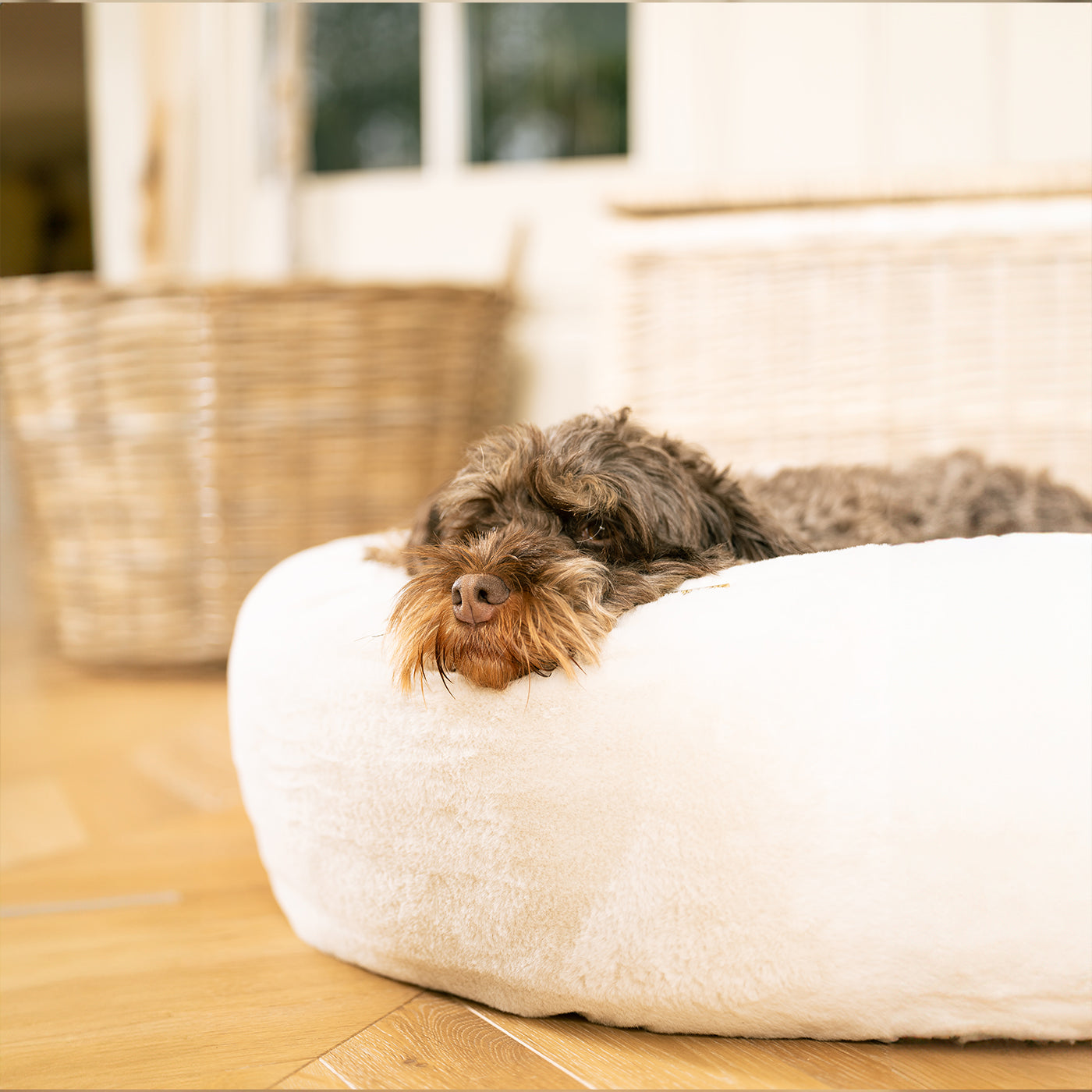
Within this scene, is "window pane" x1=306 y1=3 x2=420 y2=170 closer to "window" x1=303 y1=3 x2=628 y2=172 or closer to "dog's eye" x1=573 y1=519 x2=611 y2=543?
"window" x1=303 y1=3 x2=628 y2=172

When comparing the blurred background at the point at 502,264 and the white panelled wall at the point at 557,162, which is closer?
the blurred background at the point at 502,264

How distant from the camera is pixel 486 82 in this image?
169 inches

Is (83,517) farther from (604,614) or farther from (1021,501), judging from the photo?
(1021,501)

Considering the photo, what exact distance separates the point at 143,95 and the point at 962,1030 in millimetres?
4745

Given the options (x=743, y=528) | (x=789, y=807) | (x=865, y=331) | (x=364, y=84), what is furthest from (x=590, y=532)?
(x=364, y=84)

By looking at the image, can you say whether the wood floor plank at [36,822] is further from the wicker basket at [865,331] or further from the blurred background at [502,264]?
the wicker basket at [865,331]

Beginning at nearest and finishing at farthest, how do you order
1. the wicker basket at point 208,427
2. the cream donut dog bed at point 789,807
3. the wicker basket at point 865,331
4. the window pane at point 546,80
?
the cream donut dog bed at point 789,807 < the wicker basket at point 865,331 < the wicker basket at point 208,427 < the window pane at point 546,80

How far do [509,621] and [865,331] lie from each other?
1721mm

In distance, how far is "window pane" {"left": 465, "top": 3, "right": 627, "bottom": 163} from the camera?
13.5 ft

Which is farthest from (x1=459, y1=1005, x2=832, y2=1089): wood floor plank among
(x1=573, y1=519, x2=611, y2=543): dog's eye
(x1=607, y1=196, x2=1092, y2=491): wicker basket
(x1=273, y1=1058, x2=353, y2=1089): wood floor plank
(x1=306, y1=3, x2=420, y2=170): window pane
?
(x1=306, y1=3, x2=420, y2=170): window pane

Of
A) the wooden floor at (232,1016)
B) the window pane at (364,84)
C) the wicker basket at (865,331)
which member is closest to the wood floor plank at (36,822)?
the wooden floor at (232,1016)

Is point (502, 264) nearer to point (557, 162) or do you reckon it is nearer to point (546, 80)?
point (557, 162)

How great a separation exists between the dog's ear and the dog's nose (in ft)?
1.64

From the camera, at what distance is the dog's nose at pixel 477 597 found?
4.57 ft
